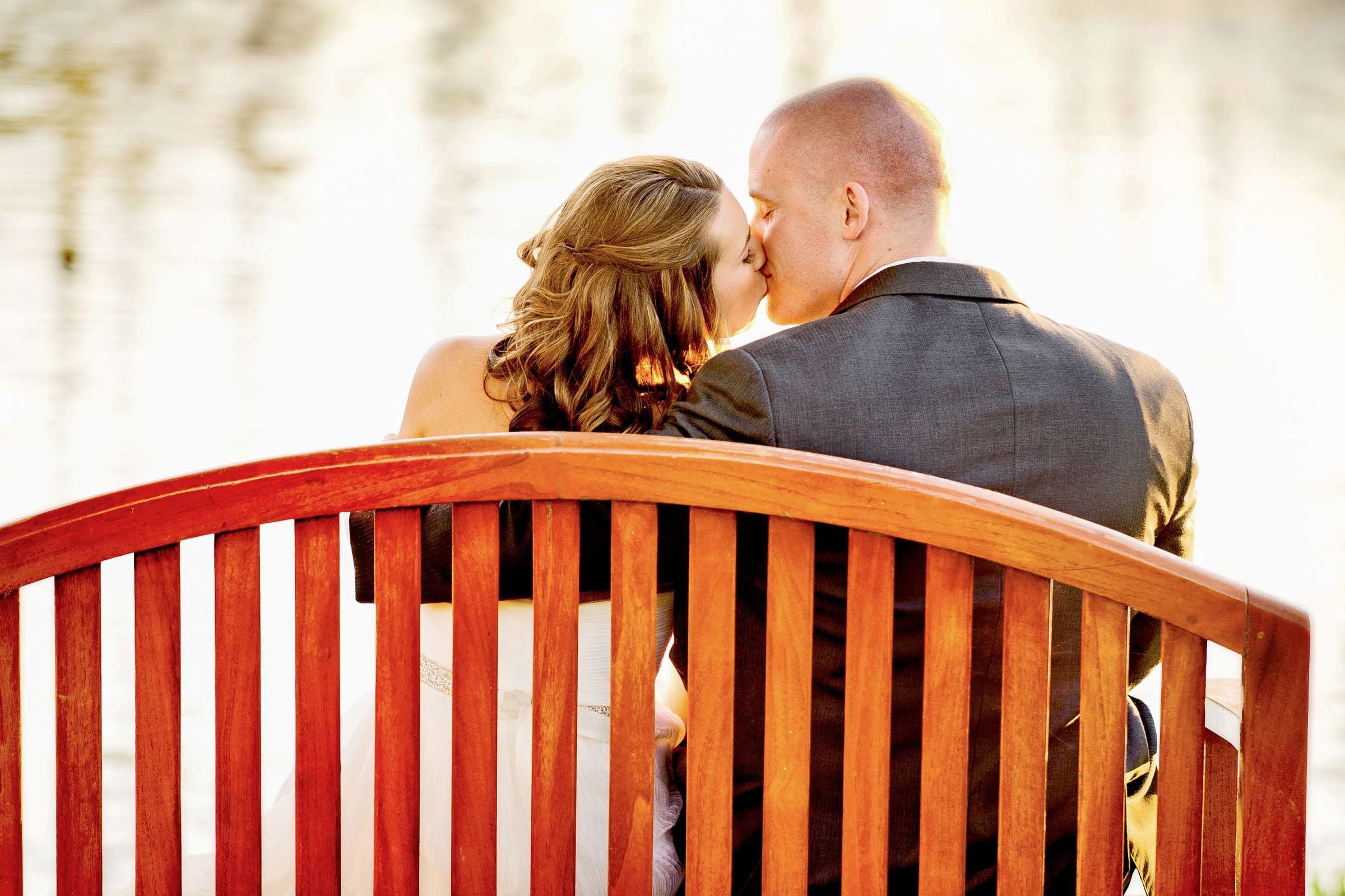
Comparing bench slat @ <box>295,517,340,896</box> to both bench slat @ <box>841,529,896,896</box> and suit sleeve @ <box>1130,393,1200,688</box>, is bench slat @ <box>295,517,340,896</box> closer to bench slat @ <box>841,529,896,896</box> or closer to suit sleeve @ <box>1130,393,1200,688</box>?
bench slat @ <box>841,529,896,896</box>

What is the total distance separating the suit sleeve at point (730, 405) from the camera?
988mm

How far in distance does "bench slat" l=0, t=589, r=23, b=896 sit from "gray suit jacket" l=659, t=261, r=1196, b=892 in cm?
54

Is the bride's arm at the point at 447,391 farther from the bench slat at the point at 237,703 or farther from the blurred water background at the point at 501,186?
the blurred water background at the point at 501,186

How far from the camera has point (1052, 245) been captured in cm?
339

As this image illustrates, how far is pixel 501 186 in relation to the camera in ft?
11.6

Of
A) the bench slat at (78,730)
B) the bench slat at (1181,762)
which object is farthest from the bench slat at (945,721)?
the bench slat at (78,730)

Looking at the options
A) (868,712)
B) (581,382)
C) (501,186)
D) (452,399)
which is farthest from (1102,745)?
(501,186)

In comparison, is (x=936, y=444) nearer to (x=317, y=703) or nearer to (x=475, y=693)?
(x=475, y=693)

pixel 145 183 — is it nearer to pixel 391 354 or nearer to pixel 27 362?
pixel 27 362

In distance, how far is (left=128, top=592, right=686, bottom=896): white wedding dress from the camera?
117 centimetres

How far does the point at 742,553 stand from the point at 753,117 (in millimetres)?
2660

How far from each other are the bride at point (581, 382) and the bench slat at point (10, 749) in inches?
14.3

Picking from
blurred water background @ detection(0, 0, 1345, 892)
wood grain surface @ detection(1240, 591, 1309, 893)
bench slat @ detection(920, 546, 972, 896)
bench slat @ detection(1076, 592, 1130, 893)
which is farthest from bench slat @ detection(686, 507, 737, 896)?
blurred water background @ detection(0, 0, 1345, 892)

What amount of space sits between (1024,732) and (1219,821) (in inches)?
7.9
